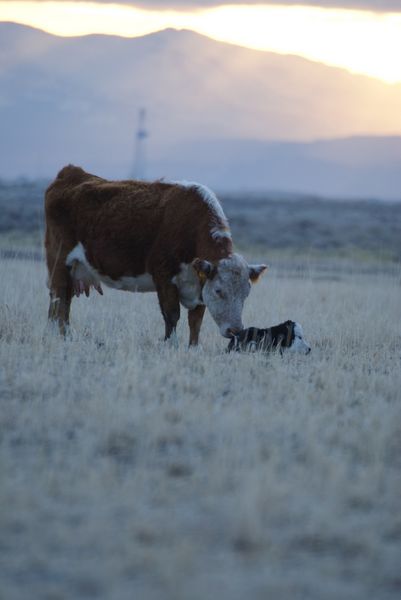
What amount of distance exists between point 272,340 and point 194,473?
4631 millimetres

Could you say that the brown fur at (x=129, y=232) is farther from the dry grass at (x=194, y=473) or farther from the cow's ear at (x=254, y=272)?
the dry grass at (x=194, y=473)

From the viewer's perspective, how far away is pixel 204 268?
11078mm

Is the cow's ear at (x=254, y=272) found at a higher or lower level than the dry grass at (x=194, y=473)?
higher

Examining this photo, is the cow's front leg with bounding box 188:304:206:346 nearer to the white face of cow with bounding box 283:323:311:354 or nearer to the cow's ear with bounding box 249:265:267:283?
the cow's ear with bounding box 249:265:267:283

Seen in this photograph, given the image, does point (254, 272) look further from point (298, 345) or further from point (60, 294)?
point (60, 294)

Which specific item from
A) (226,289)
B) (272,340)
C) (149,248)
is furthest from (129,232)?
(272,340)

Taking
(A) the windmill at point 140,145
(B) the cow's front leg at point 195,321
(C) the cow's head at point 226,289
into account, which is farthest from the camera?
(A) the windmill at point 140,145

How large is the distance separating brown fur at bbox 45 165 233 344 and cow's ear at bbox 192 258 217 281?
0.17 meters

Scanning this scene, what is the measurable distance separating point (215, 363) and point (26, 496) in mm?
4215

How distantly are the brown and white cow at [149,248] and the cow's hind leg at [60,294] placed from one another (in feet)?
0.04

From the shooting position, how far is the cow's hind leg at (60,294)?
12.7 meters

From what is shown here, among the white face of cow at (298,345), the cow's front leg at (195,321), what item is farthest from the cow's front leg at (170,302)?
the white face of cow at (298,345)

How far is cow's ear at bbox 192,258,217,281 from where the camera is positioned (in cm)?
1106

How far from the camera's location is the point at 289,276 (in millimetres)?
25906
